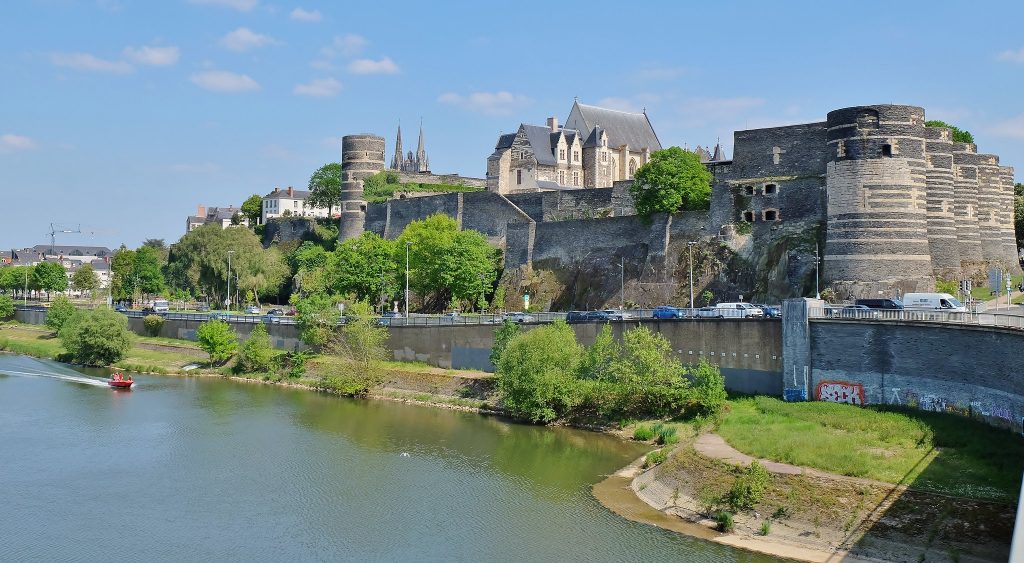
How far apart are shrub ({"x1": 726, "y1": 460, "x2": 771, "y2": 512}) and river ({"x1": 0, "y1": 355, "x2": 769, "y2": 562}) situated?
2398 millimetres

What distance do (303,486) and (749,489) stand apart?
1631 centimetres

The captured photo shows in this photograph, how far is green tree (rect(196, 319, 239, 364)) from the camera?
65.7 metres

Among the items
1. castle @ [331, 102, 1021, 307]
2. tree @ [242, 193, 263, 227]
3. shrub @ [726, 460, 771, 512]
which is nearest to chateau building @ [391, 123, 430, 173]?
tree @ [242, 193, 263, 227]

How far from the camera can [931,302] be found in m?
40.9

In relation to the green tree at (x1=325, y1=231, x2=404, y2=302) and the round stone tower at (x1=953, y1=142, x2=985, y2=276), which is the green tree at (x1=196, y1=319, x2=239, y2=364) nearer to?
the green tree at (x1=325, y1=231, x2=404, y2=302)

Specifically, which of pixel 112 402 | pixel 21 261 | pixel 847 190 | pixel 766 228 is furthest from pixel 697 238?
pixel 21 261

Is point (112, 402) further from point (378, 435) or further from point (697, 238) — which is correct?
point (697, 238)

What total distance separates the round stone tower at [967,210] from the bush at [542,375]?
24507 millimetres

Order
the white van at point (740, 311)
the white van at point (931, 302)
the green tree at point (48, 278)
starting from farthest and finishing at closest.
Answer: the green tree at point (48, 278) → the white van at point (740, 311) → the white van at point (931, 302)

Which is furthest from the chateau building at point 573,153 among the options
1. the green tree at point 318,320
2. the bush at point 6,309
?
the bush at point 6,309

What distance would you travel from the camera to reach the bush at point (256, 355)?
206ft

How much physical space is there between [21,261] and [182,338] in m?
129

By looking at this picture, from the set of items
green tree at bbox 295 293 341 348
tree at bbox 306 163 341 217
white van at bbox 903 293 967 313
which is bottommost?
green tree at bbox 295 293 341 348

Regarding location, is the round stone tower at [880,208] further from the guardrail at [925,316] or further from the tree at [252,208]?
the tree at [252,208]
